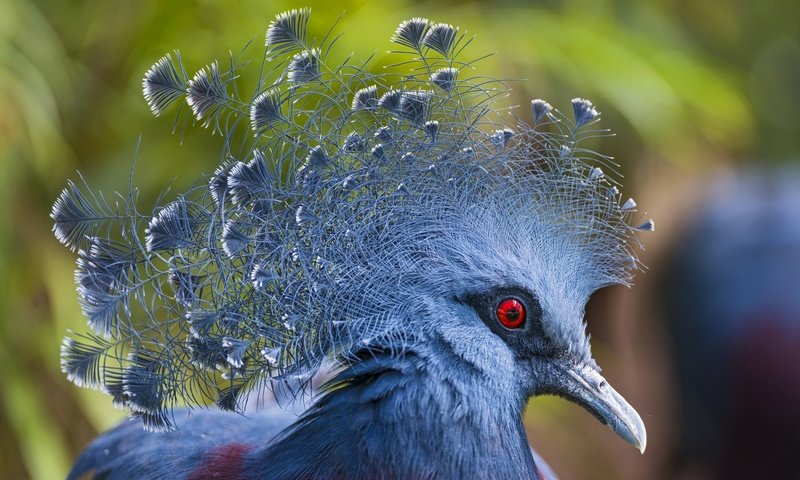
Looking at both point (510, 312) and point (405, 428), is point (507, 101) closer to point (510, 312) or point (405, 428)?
point (510, 312)

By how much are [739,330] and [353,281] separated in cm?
215

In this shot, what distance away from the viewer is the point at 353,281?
53.6 inches

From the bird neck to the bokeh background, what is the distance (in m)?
1.41

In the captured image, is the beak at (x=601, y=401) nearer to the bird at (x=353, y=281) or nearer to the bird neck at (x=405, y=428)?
the bird at (x=353, y=281)

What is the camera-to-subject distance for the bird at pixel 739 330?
118 inches

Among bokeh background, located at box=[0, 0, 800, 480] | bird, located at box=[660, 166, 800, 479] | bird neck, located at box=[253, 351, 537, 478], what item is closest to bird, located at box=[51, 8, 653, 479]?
bird neck, located at box=[253, 351, 537, 478]

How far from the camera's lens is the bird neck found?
1337 millimetres

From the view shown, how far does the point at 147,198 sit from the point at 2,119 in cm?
51

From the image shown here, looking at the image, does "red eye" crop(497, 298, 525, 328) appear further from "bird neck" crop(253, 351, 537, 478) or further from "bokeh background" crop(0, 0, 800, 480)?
"bokeh background" crop(0, 0, 800, 480)

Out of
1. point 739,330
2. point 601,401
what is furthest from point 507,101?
point 601,401

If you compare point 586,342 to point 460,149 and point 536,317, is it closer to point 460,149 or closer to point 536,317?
point 536,317

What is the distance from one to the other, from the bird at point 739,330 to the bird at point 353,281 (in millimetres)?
1739

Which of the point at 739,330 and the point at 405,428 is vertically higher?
the point at 405,428

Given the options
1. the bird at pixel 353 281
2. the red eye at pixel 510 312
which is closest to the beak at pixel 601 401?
the bird at pixel 353 281
